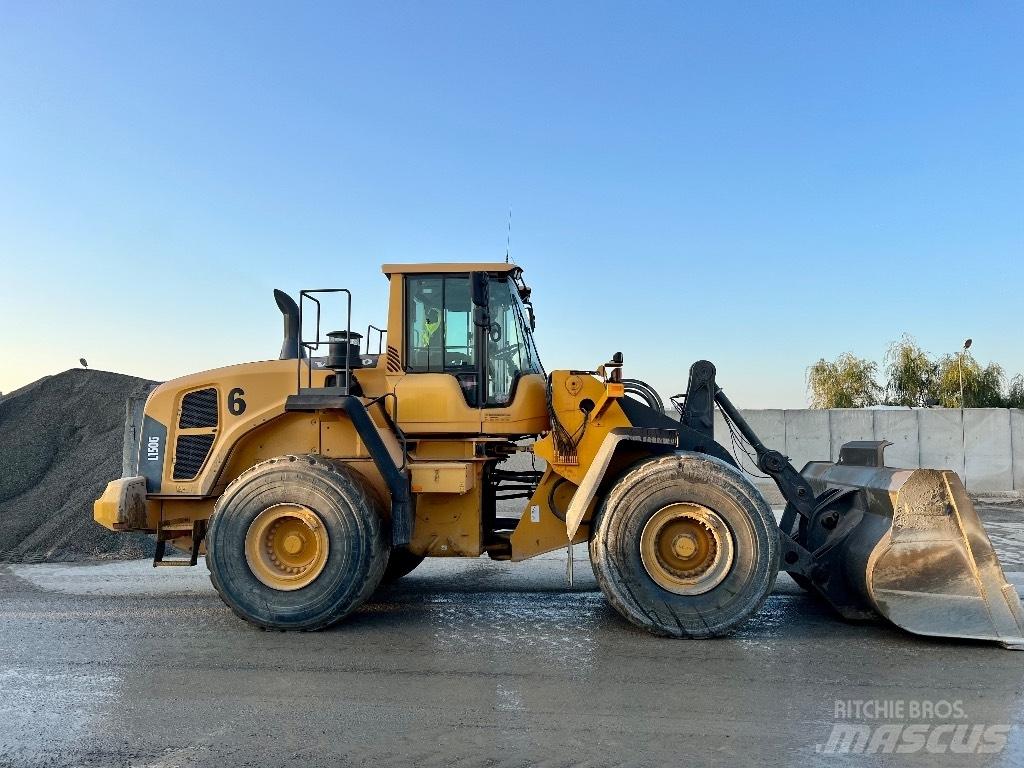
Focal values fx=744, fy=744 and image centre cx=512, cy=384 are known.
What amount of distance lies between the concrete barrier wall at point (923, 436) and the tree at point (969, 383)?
19144mm

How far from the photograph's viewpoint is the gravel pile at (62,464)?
10.1 meters

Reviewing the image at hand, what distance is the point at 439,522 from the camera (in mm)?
6320

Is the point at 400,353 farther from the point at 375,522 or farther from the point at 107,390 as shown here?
the point at 107,390

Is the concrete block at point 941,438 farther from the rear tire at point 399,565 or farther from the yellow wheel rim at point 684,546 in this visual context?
the rear tire at point 399,565

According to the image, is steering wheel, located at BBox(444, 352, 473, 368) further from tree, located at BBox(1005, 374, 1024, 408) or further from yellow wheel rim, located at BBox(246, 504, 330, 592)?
tree, located at BBox(1005, 374, 1024, 408)

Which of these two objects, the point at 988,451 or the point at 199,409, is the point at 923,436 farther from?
the point at 199,409

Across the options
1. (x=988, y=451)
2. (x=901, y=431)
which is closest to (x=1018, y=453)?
(x=988, y=451)

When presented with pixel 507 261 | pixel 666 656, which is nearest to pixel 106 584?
pixel 507 261

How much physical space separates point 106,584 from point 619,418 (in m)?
5.77

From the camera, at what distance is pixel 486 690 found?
174 inches

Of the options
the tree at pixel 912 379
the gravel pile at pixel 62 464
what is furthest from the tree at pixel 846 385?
the gravel pile at pixel 62 464

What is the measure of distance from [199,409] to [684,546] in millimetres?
4269

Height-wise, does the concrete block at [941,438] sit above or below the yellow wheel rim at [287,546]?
above

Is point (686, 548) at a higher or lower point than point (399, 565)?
higher
